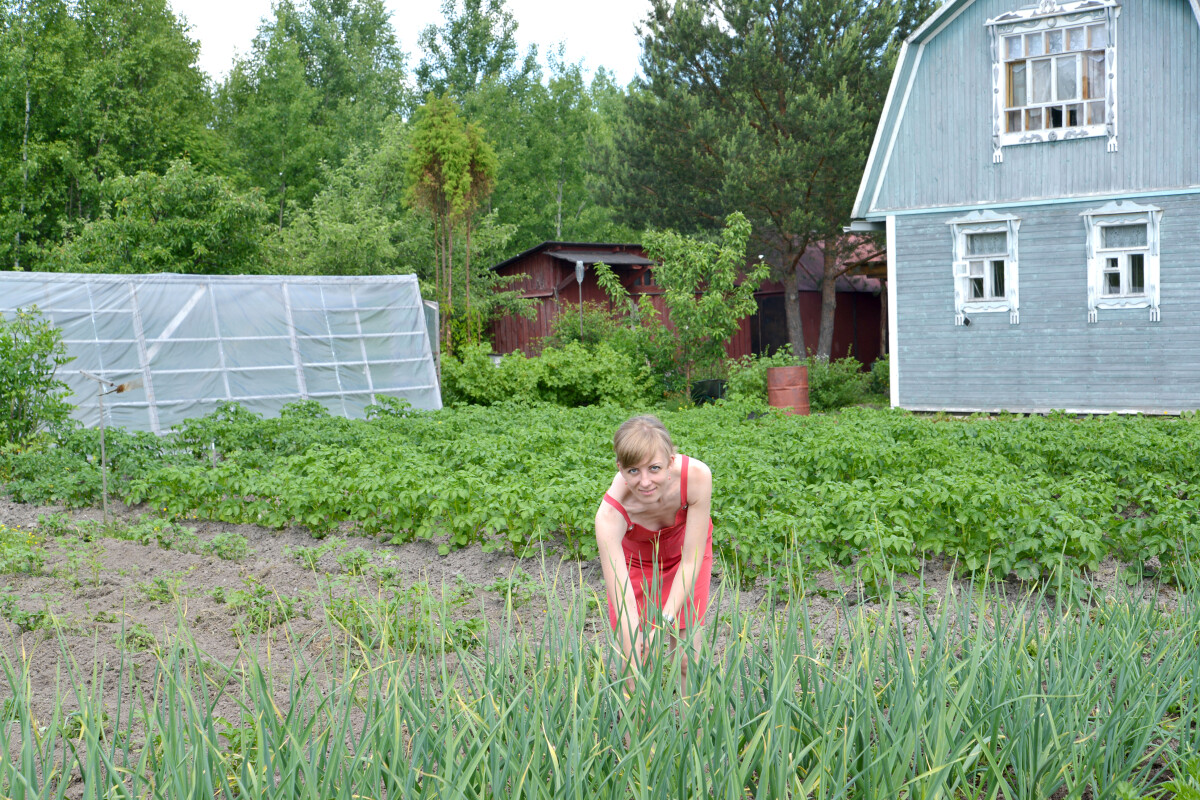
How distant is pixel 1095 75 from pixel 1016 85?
101 centimetres

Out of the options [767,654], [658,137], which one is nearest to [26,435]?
[767,654]

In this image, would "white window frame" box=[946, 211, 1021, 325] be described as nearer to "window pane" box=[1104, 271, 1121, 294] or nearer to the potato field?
"window pane" box=[1104, 271, 1121, 294]

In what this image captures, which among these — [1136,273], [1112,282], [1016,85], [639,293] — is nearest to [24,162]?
[639,293]

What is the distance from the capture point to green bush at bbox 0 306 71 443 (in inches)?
411

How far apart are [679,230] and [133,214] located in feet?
41.1

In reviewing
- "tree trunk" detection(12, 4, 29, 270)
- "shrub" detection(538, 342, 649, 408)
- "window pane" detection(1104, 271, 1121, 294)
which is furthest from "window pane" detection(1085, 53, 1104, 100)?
"tree trunk" detection(12, 4, 29, 270)

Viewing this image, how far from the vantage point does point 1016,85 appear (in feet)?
48.1

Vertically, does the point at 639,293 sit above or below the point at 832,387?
above

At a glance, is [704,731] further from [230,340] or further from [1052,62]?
[1052,62]

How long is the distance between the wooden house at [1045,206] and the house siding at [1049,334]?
0.02 metres

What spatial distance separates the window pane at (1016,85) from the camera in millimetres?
14609

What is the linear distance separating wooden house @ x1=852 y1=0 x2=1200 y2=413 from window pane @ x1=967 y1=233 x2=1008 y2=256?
0.12ft

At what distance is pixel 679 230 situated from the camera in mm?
26125

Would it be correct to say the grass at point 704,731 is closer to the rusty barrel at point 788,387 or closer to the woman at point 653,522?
the woman at point 653,522
